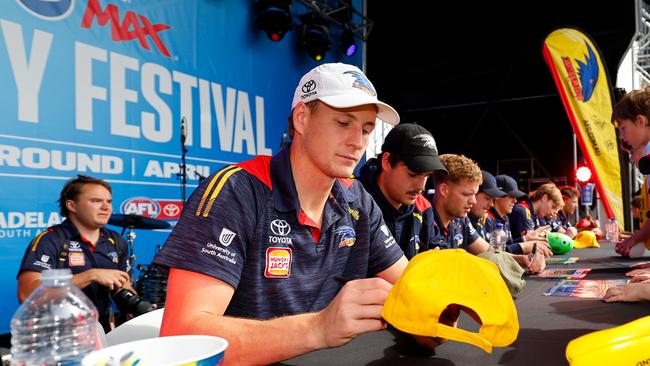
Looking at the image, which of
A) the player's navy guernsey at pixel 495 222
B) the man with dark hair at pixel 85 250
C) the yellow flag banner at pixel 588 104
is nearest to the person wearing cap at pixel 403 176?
the man with dark hair at pixel 85 250

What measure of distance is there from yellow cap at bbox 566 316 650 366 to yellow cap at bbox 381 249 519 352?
128 mm

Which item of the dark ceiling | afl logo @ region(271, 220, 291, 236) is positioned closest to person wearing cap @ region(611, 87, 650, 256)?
afl logo @ region(271, 220, 291, 236)

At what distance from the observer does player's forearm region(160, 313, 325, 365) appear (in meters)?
0.92

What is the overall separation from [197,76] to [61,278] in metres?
4.43

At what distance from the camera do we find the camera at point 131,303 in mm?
2438

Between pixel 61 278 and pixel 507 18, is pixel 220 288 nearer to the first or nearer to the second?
pixel 61 278

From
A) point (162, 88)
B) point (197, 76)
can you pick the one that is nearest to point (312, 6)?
point (197, 76)

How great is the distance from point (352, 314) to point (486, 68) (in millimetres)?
10983

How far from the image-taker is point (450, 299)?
864mm

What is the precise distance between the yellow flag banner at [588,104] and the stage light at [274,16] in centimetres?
289

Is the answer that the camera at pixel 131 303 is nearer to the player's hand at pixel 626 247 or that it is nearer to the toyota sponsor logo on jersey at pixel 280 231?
the toyota sponsor logo on jersey at pixel 280 231

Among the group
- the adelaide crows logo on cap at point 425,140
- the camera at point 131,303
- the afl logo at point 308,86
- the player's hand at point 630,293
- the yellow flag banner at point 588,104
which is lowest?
the camera at point 131,303

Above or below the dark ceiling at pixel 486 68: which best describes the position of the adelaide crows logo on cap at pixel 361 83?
below

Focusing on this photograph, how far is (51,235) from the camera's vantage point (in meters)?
2.85
